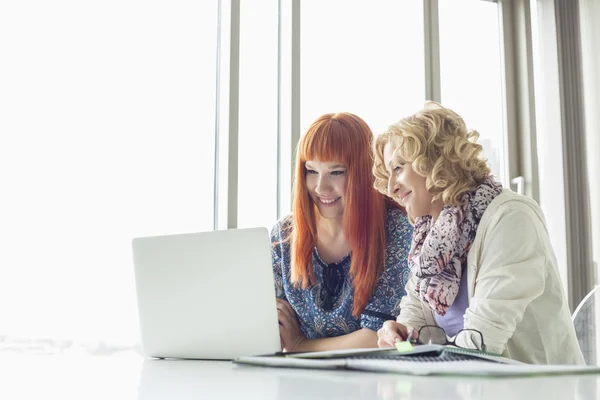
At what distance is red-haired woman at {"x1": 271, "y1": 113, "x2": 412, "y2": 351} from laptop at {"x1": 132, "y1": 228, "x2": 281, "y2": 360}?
568 millimetres

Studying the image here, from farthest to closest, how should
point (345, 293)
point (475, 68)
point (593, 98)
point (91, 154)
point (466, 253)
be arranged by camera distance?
1. point (475, 68)
2. point (593, 98)
3. point (91, 154)
4. point (345, 293)
5. point (466, 253)

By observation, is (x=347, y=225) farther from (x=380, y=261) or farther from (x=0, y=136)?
(x=0, y=136)

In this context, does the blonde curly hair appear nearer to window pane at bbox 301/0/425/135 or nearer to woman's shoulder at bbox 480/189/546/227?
woman's shoulder at bbox 480/189/546/227

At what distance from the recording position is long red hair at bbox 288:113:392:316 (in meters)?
1.98

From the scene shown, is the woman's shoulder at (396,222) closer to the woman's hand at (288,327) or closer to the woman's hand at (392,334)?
the woman's hand at (288,327)

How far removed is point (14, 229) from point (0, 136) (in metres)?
0.39

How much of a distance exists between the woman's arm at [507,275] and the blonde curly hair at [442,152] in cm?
19

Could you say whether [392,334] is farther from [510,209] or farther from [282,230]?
[282,230]

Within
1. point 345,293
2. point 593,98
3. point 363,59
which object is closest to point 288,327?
point 345,293

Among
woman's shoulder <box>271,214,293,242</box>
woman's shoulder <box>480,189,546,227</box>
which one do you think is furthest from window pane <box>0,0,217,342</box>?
woman's shoulder <box>480,189,546,227</box>

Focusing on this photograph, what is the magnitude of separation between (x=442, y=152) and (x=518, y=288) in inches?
17.3

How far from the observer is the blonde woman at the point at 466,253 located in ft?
4.74

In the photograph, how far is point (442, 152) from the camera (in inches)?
67.9

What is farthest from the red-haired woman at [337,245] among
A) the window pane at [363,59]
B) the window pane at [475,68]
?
the window pane at [475,68]
